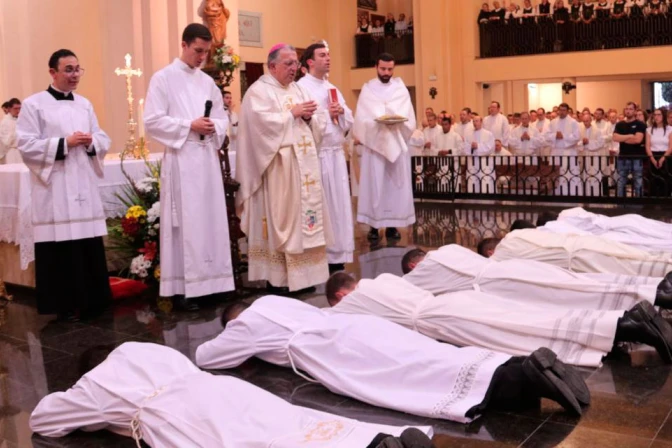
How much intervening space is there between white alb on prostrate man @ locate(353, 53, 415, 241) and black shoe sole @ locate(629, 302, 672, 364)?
5.57 metres

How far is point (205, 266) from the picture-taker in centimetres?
707

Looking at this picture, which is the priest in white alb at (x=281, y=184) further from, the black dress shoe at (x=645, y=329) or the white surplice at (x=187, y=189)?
the black dress shoe at (x=645, y=329)

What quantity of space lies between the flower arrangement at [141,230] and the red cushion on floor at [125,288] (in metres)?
0.08

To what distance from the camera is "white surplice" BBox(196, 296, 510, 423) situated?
417cm

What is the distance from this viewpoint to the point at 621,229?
24.9 ft

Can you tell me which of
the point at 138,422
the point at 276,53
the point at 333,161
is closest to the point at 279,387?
the point at 138,422

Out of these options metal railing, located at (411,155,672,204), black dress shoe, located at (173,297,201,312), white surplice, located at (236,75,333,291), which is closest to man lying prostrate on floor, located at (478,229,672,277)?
white surplice, located at (236,75,333,291)

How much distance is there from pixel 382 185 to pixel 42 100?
455 centimetres

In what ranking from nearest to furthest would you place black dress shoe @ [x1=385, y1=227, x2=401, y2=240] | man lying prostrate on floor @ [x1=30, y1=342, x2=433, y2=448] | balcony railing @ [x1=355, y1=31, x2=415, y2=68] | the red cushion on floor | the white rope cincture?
man lying prostrate on floor @ [x1=30, y1=342, x2=433, y2=448], the white rope cincture, the red cushion on floor, black dress shoe @ [x1=385, y1=227, x2=401, y2=240], balcony railing @ [x1=355, y1=31, x2=415, y2=68]

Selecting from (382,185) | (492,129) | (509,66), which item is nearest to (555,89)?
(509,66)

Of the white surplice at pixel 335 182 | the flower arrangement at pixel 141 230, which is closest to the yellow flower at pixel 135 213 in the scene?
the flower arrangement at pixel 141 230

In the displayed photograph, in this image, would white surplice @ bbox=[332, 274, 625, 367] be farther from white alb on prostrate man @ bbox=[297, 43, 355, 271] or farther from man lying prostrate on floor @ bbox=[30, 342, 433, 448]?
white alb on prostrate man @ bbox=[297, 43, 355, 271]

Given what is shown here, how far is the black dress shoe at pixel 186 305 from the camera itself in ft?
23.1

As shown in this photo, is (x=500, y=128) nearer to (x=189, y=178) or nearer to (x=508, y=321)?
(x=189, y=178)
